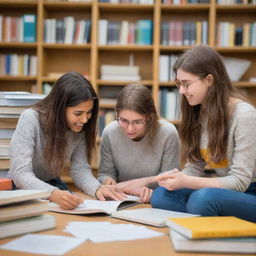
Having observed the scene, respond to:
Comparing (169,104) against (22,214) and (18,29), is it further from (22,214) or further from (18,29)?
(22,214)

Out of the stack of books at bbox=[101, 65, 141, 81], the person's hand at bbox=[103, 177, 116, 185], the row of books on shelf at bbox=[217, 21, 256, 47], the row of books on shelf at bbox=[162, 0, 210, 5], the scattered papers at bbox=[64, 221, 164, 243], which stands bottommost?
the person's hand at bbox=[103, 177, 116, 185]

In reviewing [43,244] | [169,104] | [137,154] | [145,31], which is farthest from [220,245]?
[145,31]

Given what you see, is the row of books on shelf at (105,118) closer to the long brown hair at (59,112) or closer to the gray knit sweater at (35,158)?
the gray knit sweater at (35,158)

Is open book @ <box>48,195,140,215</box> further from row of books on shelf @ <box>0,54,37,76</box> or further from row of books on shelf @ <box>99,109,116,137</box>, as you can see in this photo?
row of books on shelf @ <box>0,54,37,76</box>

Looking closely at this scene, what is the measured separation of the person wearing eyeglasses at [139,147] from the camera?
2.15m

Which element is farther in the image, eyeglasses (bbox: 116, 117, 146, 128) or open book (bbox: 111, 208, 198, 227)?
eyeglasses (bbox: 116, 117, 146, 128)

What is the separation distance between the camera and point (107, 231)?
1.27m

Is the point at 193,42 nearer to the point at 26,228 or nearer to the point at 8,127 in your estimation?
the point at 8,127

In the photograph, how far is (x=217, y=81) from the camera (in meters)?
1.76

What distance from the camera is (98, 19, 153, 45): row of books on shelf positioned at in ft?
12.8

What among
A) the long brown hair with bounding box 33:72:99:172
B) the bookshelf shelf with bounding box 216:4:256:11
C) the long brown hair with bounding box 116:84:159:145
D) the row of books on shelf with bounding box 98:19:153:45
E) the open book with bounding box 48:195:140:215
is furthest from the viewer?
the row of books on shelf with bounding box 98:19:153:45

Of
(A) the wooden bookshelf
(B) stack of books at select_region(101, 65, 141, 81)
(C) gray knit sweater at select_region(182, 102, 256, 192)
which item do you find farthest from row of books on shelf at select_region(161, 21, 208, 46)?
(C) gray knit sweater at select_region(182, 102, 256, 192)

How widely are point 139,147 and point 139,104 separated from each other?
1.03 ft

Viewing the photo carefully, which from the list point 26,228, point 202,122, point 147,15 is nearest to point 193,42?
point 147,15
